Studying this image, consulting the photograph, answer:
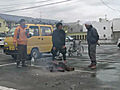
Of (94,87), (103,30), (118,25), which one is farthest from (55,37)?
(103,30)

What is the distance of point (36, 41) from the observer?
10.7m

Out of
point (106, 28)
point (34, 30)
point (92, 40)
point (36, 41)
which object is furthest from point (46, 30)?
point (106, 28)

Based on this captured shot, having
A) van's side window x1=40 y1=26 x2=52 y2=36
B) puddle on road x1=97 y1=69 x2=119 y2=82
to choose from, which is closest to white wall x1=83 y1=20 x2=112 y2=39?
van's side window x1=40 y1=26 x2=52 y2=36

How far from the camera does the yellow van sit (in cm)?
1037

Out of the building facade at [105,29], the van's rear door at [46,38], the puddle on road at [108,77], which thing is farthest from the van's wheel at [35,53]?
the building facade at [105,29]

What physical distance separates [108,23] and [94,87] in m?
55.8

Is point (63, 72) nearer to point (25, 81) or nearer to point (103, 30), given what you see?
point (25, 81)

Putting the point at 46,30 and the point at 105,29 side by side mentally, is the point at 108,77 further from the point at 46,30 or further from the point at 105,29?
the point at 105,29

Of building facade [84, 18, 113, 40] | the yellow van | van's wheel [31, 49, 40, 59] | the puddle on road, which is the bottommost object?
the puddle on road

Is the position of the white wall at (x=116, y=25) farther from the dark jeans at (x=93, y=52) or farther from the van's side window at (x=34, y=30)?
the dark jeans at (x=93, y=52)

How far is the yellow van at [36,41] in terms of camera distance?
10.4 m

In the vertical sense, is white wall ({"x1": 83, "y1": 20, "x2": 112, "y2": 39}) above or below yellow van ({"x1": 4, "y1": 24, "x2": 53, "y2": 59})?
above

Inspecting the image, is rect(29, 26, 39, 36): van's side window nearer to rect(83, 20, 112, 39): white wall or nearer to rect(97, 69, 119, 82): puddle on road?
rect(97, 69, 119, 82): puddle on road

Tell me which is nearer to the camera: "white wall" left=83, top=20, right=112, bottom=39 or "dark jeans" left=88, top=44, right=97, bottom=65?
"dark jeans" left=88, top=44, right=97, bottom=65
